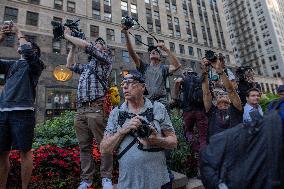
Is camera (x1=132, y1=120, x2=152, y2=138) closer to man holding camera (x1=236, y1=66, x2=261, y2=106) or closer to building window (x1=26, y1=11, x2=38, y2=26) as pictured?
man holding camera (x1=236, y1=66, x2=261, y2=106)

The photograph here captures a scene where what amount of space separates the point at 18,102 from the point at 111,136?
1709 millimetres

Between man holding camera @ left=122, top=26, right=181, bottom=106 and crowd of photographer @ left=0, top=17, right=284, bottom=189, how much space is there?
0.02m

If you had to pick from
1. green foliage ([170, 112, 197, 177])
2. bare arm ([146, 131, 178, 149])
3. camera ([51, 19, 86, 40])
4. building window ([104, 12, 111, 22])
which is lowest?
green foliage ([170, 112, 197, 177])

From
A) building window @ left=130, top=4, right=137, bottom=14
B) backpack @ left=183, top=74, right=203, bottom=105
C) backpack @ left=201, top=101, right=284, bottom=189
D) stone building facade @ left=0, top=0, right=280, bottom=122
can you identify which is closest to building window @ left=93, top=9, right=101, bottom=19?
stone building facade @ left=0, top=0, right=280, bottom=122

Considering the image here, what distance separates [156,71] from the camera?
4.58 m

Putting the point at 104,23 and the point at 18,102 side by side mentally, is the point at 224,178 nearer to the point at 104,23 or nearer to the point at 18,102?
the point at 18,102

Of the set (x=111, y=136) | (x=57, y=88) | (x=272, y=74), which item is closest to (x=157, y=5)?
(x=57, y=88)

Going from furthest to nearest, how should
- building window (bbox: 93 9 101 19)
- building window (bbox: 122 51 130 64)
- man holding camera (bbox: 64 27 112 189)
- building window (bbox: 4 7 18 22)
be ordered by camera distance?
1. building window (bbox: 122 51 130 64)
2. building window (bbox: 93 9 101 19)
3. building window (bbox: 4 7 18 22)
4. man holding camera (bbox: 64 27 112 189)

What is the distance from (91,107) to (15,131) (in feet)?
3.77

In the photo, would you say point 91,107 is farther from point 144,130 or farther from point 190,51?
point 190,51

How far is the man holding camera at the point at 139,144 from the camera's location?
2373 mm

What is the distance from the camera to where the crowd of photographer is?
1.67m

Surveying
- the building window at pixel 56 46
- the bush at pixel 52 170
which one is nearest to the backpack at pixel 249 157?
the bush at pixel 52 170

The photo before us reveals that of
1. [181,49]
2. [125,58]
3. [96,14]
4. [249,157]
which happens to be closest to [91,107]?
[249,157]
